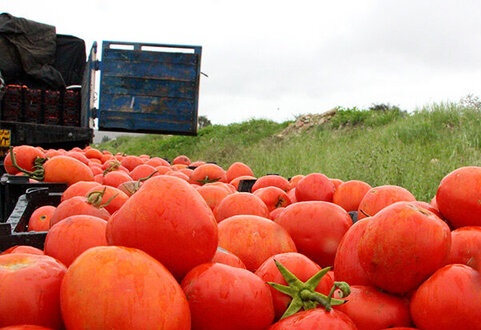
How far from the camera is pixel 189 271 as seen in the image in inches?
50.5

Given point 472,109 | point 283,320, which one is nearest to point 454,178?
point 283,320

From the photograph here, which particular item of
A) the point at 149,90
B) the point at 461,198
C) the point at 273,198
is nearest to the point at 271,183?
the point at 273,198

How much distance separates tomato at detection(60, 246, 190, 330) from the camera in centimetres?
103

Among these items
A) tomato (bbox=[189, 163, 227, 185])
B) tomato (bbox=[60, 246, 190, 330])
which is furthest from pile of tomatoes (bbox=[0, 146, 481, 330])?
tomato (bbox=[189, 163, 227, 185])

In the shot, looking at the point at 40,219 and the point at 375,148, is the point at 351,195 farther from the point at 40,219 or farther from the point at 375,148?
the point at 375,148

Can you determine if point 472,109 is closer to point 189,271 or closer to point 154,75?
point 154,75

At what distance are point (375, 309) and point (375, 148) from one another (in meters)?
7.97

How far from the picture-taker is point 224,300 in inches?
47.7

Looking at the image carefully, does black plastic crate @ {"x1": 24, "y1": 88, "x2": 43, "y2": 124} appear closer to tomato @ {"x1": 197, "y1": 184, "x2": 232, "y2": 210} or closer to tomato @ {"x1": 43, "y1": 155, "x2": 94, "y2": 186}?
tomato @ {"x1": 43, "y1": 155, "x2": 94, "y2": 186}

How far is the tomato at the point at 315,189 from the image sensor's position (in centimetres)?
281

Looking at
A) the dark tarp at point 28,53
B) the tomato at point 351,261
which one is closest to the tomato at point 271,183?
the tomato at point 351,261

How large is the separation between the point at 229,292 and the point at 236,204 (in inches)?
40.5

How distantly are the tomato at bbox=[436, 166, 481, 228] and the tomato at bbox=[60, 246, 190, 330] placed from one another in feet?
2.95

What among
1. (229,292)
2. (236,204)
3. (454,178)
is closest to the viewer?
(229,292)
